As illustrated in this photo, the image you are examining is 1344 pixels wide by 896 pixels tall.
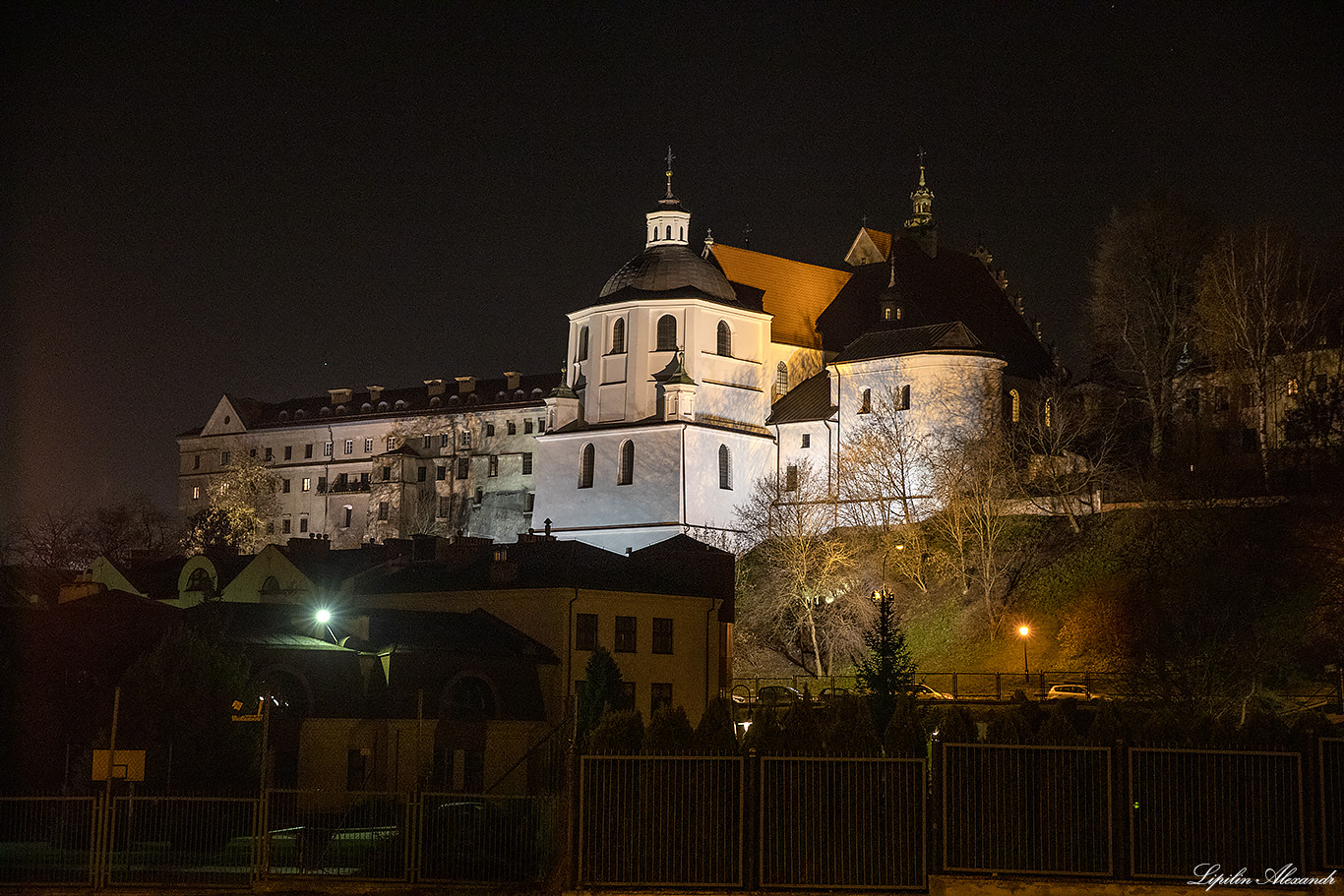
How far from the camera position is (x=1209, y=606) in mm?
53906

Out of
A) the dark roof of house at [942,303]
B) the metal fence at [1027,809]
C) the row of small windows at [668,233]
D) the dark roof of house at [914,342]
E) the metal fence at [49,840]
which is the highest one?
the row of small windows at [668,233]

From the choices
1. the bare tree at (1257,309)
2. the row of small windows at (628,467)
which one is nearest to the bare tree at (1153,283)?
the bare tree at (1257,309)

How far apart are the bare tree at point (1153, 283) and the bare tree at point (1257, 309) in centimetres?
273

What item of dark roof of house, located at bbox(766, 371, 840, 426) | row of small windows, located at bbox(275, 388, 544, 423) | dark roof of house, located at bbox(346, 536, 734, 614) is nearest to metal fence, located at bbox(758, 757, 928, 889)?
dark roof of house, located at bbox(346, 536, 734, 614)

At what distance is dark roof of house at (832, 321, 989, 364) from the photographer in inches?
2923

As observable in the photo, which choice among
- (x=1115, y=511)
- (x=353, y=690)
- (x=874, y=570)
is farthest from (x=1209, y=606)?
(x=353, y=690)

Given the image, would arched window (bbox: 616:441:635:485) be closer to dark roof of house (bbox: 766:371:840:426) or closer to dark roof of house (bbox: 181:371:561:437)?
dark roof of house (bbox: 766:371:840:426)

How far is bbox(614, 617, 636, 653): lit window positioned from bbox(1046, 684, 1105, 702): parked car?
12.3 m

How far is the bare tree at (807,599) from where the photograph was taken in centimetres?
6216

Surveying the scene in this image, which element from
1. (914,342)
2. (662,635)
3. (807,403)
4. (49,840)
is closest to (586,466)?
(807,403)

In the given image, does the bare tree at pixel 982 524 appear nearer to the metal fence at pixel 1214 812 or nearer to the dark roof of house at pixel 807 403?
the dark roof of house at pixel 807 403

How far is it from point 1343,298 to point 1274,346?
3.28 m

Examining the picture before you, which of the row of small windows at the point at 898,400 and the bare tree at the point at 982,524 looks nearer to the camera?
the bare tree at the point at 982,524

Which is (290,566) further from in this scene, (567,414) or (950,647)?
(567,414)
